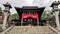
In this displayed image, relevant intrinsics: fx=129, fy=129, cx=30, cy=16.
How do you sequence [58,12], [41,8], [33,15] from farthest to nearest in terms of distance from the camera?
[33,15] < [41,8] < [58,12]

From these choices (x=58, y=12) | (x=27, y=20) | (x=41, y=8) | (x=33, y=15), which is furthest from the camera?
(x=27, y=20)

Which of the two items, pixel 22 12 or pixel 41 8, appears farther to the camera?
pixel 22 12

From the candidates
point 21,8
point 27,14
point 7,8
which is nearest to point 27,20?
point 27,14

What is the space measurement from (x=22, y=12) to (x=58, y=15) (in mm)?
13210

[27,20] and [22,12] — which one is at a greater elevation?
[22,12]

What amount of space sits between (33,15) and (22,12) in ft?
8.11

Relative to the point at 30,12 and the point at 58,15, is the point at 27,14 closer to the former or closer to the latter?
the point at 30,12

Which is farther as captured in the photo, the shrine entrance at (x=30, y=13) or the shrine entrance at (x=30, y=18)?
the shrine entrance at (x=30, y=18)

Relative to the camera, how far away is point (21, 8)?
87.1ft

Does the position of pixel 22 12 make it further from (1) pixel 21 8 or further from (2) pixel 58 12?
(2) pixel 58 12

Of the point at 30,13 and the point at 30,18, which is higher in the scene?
the point at 30,13

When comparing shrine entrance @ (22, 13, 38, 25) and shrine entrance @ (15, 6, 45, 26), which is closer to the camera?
shrine entrance @ (15, 6, 45, 26)

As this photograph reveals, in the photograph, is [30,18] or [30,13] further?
[30,18]

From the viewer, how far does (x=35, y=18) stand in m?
28.3
